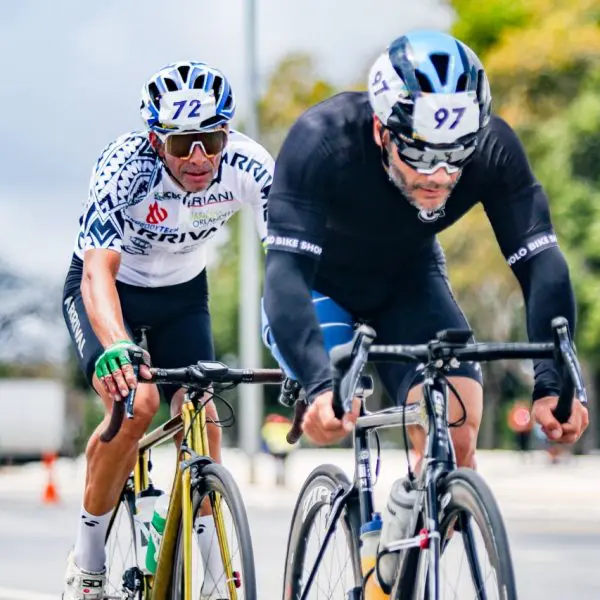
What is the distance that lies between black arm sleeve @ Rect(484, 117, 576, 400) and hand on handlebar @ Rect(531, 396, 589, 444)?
0.29m

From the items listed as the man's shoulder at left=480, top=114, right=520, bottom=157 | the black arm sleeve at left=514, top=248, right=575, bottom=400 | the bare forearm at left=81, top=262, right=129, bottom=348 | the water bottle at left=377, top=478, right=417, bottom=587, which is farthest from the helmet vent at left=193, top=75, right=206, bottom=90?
the water bottle at left=377, top=478, right=417, bottom=587

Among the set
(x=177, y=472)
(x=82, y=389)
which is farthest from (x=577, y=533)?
(x=82, y=389)

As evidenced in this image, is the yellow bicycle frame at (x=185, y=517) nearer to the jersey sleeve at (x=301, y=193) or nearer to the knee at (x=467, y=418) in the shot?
the knee at (x=467, y=418)

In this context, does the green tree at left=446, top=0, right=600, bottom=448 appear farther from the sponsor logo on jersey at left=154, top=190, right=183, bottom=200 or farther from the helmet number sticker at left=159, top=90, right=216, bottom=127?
the helmet number sticker at left=159, top=90, right=216, bottom=127

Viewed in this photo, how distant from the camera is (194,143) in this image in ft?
19.1

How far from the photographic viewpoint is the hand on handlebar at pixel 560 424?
175 inches

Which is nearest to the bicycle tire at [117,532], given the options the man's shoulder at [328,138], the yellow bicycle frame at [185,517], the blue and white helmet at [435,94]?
the yellow bicycle frame at [185,517]

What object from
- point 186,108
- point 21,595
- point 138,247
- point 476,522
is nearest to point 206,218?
point 138,247

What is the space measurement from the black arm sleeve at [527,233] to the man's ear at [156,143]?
4.72ft

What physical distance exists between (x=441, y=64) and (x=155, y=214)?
198 cm

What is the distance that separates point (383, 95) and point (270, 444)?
2255 cm

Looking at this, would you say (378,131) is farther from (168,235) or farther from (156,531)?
(156,531)

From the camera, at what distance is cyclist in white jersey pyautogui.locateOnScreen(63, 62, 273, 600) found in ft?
19.0

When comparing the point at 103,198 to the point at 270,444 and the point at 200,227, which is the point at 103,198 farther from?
the point at 270,444
